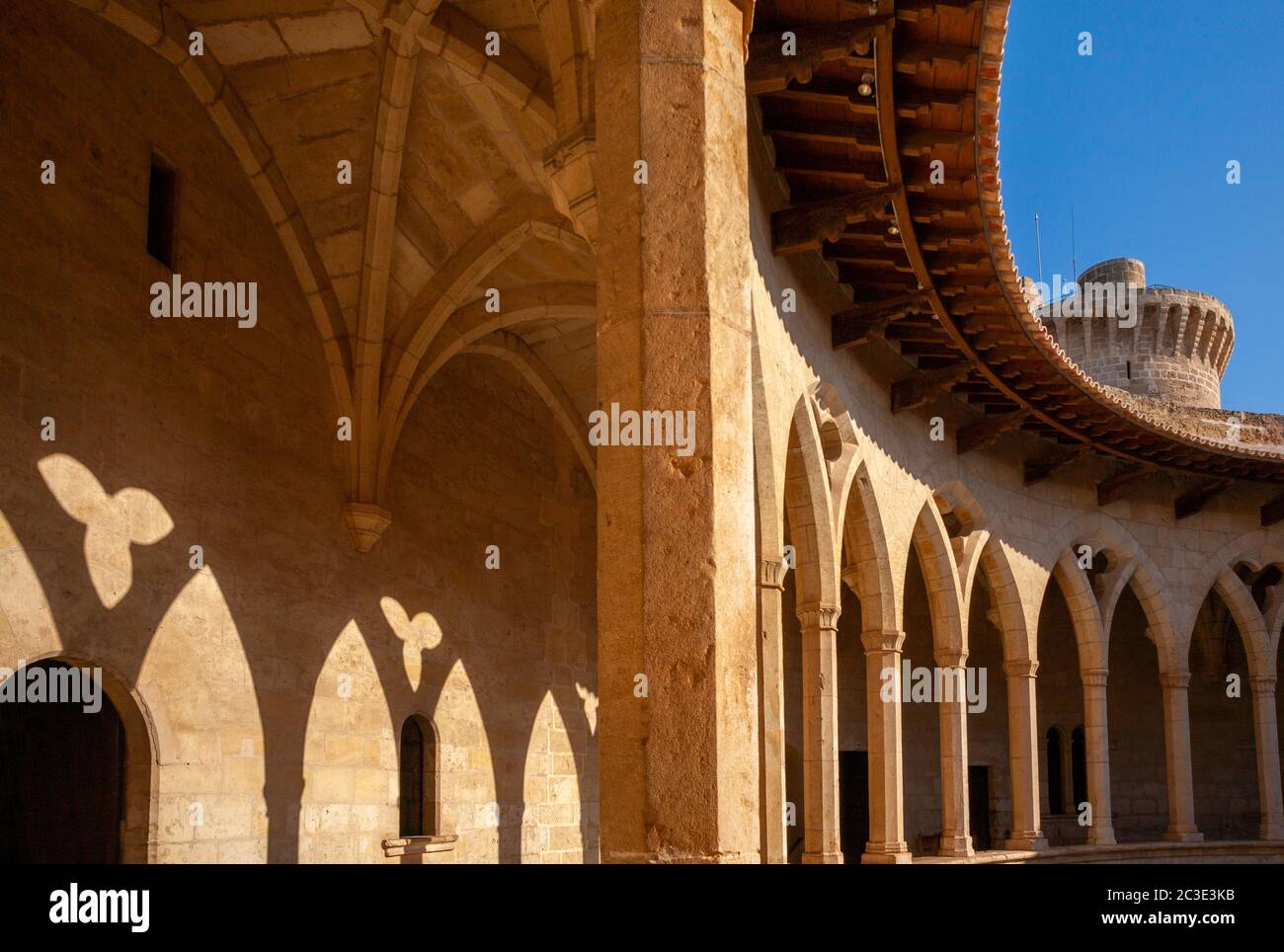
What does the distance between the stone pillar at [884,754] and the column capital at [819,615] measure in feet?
6.18

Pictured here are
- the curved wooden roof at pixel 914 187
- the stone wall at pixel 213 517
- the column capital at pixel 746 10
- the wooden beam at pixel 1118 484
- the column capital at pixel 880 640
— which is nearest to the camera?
the column capital at pixel 746 10

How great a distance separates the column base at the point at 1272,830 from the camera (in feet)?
59.7

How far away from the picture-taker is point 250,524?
11000 mm

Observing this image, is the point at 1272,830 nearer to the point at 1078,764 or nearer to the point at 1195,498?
the point at 1078,764

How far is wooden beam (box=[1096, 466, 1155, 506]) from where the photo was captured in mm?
17750

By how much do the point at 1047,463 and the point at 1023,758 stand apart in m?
3.79

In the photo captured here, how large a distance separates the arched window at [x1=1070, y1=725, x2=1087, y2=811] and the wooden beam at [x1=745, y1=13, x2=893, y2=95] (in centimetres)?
1587

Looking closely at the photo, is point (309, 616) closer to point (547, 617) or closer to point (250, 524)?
point (250, 524)

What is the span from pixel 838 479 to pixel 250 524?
200 inches

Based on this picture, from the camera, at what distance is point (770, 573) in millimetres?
9523

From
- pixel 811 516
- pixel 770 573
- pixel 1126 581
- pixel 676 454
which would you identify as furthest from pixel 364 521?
pixel 1126 581

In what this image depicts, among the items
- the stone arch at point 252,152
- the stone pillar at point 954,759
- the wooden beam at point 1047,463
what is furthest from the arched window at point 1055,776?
the stone arch at point 252,152

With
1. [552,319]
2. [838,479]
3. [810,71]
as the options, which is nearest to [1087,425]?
[838,479]

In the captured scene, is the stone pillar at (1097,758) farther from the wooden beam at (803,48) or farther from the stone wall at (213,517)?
the wooden beam at (803,48)
